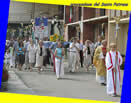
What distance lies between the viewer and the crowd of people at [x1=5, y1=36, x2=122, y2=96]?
22.7 feet

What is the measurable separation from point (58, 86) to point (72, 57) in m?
3.19

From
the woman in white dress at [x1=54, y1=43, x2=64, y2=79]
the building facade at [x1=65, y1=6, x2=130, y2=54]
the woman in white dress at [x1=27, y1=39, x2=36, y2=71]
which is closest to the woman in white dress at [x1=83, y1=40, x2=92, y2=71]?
the woman in white dress at [x1=54, y1=43, x2=64, y2=79]

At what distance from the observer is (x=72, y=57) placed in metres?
10.7

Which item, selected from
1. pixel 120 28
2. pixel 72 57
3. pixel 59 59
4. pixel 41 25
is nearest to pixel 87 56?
pixel 59 59

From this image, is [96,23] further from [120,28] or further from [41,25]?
[41,25]

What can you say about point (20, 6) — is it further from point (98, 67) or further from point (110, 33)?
point (98, 67)

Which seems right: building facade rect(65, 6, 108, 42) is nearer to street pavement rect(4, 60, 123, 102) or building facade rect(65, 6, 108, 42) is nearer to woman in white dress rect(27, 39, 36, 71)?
street pavement rect(4, 60, 123, 102)

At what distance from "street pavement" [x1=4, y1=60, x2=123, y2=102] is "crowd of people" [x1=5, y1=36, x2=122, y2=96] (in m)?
0.25

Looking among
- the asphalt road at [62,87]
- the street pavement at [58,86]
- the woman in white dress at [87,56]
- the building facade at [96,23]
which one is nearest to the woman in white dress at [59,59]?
the street pavement at [58,86]

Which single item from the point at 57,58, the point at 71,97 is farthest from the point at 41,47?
the point at 71,97

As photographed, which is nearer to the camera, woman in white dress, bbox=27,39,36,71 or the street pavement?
the street pavement

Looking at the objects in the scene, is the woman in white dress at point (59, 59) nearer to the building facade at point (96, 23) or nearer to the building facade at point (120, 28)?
the building facade at point (96, 23)

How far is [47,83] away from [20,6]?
2.36 m

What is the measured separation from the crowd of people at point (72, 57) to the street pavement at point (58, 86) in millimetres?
254
